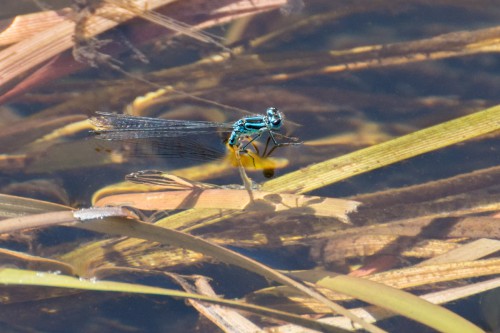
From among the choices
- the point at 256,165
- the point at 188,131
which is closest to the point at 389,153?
the point at 256,165

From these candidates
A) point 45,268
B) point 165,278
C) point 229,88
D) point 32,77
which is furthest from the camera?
point 229,88

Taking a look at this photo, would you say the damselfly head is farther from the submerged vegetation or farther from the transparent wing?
the transparent wing

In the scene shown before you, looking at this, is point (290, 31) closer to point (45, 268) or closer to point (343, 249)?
point (343, 249)

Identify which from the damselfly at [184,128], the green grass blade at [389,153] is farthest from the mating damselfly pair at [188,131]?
the green grass blade at [389,153]

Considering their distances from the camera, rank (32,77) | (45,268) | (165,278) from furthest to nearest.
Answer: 1. (32,77)
2. (165,278)
3. (45,268)

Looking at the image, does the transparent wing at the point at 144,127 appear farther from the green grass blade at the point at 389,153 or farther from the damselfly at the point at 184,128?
the green grass blade at the point at 389,153

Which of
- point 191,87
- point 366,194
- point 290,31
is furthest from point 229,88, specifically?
point 366,194

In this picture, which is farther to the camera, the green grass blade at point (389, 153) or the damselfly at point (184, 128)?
the damselfly at point (184, 128)

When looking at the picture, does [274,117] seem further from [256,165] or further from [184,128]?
[184,128]
